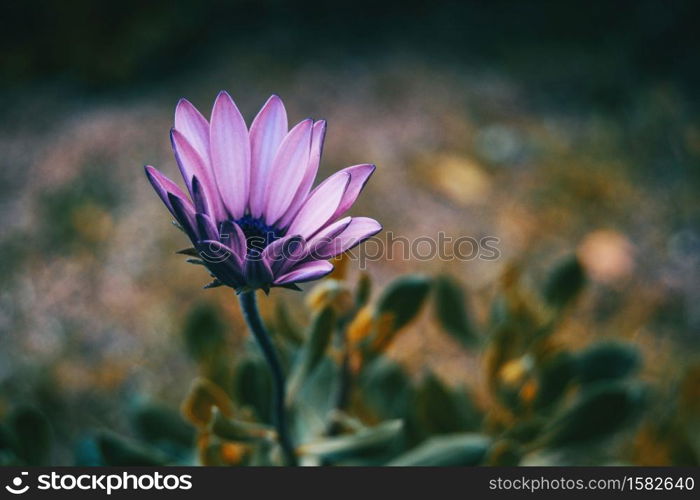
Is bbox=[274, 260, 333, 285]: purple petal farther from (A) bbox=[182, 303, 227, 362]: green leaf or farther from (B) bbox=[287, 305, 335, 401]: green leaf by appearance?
(A) bbox=[182, 303, 227, 362]: green leaf

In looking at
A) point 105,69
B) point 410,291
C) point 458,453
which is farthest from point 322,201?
point 105,69

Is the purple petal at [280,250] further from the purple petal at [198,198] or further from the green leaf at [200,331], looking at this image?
the green leaf at [200,331]

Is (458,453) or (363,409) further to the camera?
(363,409)

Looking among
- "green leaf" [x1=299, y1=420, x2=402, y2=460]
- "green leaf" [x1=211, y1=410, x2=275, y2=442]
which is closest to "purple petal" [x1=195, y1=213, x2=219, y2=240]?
"green leaf" [x1=211, y1=410, x2=275, y2=442]

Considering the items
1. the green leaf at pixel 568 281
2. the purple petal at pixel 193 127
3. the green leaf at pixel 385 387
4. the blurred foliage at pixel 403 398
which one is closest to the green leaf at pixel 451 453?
the blurred foliage at pixel 403 398

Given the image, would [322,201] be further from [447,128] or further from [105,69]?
[105,69]

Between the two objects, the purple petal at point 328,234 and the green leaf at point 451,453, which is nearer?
the purple petal at point 328,234

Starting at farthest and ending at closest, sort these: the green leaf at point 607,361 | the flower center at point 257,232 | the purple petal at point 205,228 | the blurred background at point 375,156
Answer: the blurred background at point 375,156 → the green leaf at point 607,361 → the flower center at point 257,232 → the purple petal at point 205,228
